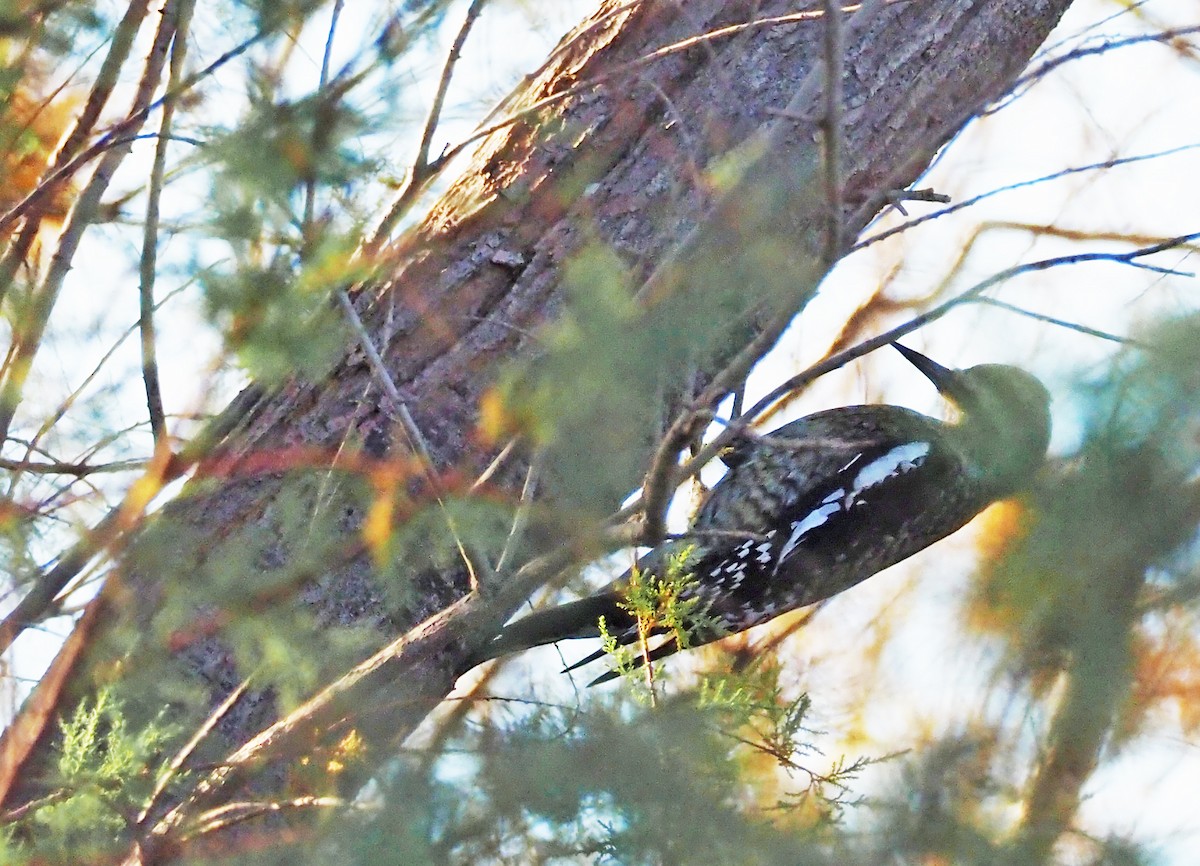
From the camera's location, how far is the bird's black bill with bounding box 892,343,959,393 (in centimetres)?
319

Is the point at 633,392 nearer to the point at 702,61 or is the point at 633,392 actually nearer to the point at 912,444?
the point at 702,61

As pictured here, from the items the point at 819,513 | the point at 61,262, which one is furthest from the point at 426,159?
the point at 819,513

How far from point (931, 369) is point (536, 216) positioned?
3.88ft

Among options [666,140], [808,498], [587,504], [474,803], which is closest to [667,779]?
[474,803]

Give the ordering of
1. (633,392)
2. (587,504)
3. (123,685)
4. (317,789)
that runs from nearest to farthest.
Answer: (633,392)
(587,504)
(317,789)
(123,685)

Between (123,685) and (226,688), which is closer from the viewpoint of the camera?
(123,685)

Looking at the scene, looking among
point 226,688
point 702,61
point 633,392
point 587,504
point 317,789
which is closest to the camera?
point 633,392

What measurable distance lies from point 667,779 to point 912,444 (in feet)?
6.46

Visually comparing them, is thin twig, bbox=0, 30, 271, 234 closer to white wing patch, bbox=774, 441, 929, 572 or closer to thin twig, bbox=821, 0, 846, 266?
thin twig, bbox=821, 0, 846, 266

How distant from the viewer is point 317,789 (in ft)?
7.24

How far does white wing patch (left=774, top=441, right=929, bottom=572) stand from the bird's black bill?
22 centimetres

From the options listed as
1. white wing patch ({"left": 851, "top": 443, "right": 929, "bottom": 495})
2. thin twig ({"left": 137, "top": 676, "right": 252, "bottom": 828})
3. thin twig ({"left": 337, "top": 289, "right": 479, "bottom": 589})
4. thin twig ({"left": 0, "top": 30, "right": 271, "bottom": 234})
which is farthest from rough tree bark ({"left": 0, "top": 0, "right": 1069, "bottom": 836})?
white wing patch ({"left": 851, "top": 443, "right": 929, "bottom": 495})

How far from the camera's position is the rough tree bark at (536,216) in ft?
8.82

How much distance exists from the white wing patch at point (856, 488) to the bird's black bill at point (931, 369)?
0.72ft
